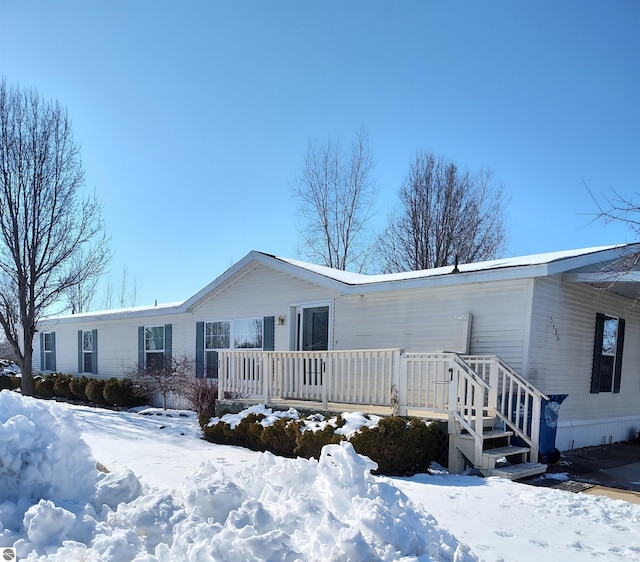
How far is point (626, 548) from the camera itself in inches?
149

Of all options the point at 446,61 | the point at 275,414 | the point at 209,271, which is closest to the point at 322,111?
the point at 446,61

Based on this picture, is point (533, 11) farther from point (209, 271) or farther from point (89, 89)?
point (209, 271)

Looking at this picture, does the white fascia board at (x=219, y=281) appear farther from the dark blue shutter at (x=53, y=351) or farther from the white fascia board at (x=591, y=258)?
the dark blue shutter at (x=53, y=351)

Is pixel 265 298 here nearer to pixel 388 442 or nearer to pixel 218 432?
pixel 218 432

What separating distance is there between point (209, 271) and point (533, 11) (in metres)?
22.6

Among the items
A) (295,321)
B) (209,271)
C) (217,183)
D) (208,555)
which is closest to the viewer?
(208,555)

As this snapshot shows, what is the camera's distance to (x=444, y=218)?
2278 cm

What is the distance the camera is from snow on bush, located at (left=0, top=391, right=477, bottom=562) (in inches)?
101

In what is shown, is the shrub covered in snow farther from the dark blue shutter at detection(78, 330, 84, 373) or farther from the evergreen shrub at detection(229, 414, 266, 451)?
the dark blue shutter at detection(78, 330, 84, 373)

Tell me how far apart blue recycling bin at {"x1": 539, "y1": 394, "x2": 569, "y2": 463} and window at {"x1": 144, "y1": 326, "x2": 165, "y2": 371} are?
35.1ft

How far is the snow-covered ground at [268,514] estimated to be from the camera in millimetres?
2602

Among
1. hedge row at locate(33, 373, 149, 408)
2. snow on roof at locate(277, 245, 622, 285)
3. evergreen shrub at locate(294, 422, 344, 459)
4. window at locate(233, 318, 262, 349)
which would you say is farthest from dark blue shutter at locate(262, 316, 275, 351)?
hedge row at locate(33, 373, 149, 408)

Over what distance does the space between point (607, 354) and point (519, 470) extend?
4.73m

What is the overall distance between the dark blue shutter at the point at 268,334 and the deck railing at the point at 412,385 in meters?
1.41
